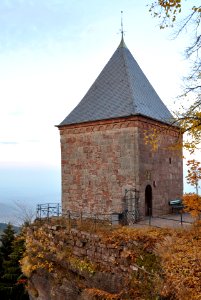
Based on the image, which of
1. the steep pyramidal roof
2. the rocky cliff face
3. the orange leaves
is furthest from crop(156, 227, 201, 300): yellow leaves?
the steep pyramidal roof

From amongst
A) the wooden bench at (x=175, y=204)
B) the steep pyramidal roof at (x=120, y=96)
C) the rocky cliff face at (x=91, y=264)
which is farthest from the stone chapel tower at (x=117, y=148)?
the rocky cliff face at (x=91, y=264)

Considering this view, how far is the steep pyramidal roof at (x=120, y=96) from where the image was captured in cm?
1623

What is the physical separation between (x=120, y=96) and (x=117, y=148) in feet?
9.36

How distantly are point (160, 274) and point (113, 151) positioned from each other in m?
8.55

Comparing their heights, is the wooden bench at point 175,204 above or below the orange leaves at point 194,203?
below

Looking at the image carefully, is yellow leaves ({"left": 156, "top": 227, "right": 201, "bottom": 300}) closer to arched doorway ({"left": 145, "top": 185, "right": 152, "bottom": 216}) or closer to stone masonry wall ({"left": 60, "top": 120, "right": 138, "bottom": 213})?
stone masonry wall ({"left": 60, "top": 120, "right": 138, "bottom": 213})

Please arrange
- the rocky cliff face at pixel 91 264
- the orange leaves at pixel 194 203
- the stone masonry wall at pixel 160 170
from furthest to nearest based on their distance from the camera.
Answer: the stone masonry wall at pixel 160 170 < the orange leaves at pixel 194 203 < the rocky cliff face at pixel 91 264

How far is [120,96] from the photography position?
1688 centimetres

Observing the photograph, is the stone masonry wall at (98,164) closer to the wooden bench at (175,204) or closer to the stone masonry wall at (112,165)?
the stone masonry wall at (112,165)

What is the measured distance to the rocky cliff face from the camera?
8.98 metres

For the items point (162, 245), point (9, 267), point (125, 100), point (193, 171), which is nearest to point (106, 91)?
point (125, 100)

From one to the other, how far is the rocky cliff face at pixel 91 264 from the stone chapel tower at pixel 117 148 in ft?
10.9

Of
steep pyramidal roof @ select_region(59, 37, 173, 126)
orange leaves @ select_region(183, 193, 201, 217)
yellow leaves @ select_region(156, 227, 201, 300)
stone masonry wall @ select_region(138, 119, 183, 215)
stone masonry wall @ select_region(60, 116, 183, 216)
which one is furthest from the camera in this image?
steep pyramidal roof @ select_region(59, 37, 173, 126)

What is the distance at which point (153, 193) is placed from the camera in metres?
16.5
